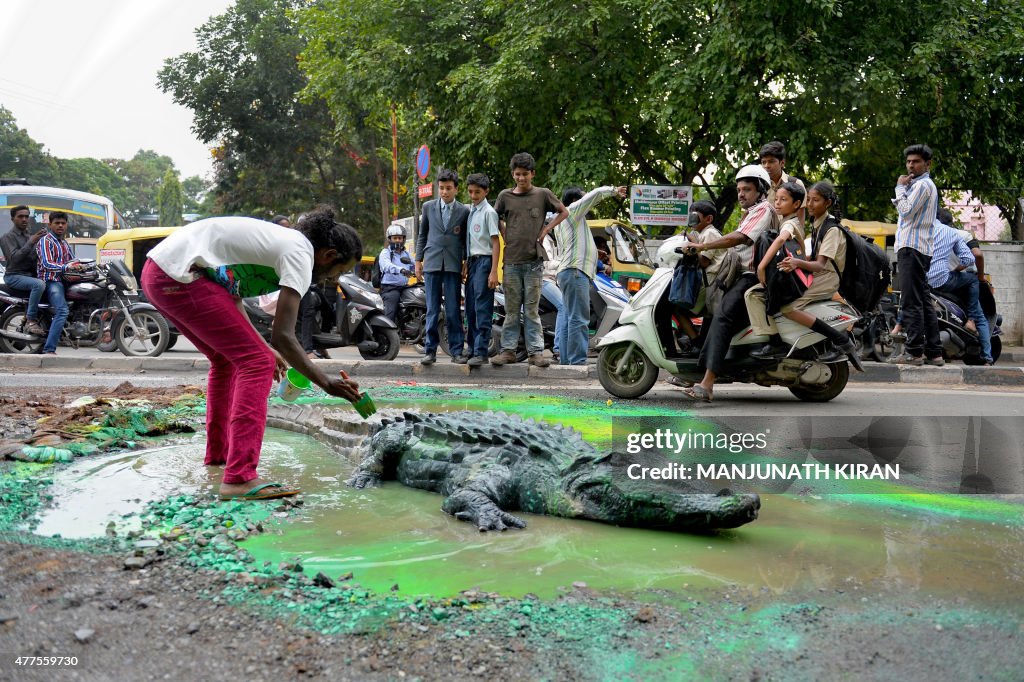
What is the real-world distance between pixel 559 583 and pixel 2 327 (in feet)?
34.2

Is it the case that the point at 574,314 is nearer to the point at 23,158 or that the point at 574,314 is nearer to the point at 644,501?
the point at 644,501

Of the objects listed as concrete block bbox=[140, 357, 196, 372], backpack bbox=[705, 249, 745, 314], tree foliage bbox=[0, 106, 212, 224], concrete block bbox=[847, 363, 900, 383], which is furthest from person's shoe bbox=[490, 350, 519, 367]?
tree foliage bbox=[0, 106, 212, 224]

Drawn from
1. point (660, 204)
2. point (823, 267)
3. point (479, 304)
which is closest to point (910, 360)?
point (823, 267)

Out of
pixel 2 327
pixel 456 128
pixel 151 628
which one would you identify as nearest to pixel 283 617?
pixel 151 628

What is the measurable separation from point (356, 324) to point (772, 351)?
5169 mm

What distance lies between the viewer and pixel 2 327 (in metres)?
10.6

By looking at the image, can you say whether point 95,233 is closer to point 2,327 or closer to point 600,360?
point 2,327

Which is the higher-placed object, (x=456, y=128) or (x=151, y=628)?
(x=456, y=128)

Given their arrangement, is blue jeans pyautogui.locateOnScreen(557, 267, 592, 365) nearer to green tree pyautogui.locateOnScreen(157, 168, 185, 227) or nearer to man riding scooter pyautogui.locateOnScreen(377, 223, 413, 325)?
man riding scooter pyautogui.locateOnScreen(377, 223, 413, 325)

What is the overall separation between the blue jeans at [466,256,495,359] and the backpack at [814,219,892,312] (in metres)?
3.13

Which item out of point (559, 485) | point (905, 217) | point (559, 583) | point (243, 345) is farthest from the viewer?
point (905, 217)

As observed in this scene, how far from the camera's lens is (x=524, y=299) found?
838cm

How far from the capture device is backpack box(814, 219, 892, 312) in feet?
→ 21.3

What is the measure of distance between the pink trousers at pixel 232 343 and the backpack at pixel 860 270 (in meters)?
4.57
